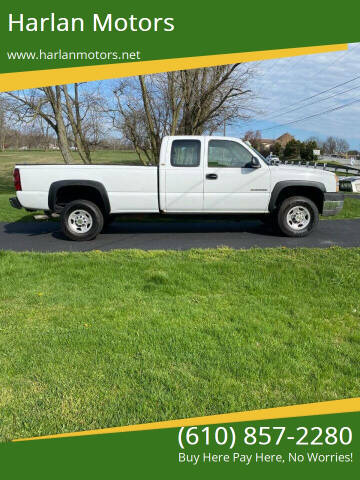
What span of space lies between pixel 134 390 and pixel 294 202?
5225mm

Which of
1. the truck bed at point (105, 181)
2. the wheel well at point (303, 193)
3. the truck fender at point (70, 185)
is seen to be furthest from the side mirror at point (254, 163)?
the truck fender at point (70, 185)

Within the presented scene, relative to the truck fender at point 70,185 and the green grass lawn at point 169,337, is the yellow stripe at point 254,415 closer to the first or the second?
the green grass lawn at point 169,337

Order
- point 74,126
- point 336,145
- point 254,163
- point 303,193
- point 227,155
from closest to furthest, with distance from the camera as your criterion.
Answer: point 254,163 → point 227,155 → point 303,193 → point 74,126 → point 336,145

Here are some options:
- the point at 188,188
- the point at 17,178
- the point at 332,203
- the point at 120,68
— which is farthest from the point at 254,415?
the point at 120,68

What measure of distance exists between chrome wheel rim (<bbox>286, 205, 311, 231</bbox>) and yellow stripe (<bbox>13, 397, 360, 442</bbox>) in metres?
4.70

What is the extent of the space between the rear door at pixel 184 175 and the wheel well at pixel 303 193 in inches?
64.2

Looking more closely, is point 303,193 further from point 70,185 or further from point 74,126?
point 74,126

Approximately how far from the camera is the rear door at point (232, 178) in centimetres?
657

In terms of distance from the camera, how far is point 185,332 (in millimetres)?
3211

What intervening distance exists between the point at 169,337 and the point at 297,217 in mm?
4567

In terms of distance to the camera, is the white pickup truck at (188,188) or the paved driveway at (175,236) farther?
the white pickup truck at (188,188)

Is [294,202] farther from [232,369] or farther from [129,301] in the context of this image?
[232,369]

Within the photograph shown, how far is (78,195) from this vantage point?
22.0 ft

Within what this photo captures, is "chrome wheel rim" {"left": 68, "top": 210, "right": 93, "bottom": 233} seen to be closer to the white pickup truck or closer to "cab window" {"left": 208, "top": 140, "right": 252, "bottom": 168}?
the white pickup truck
